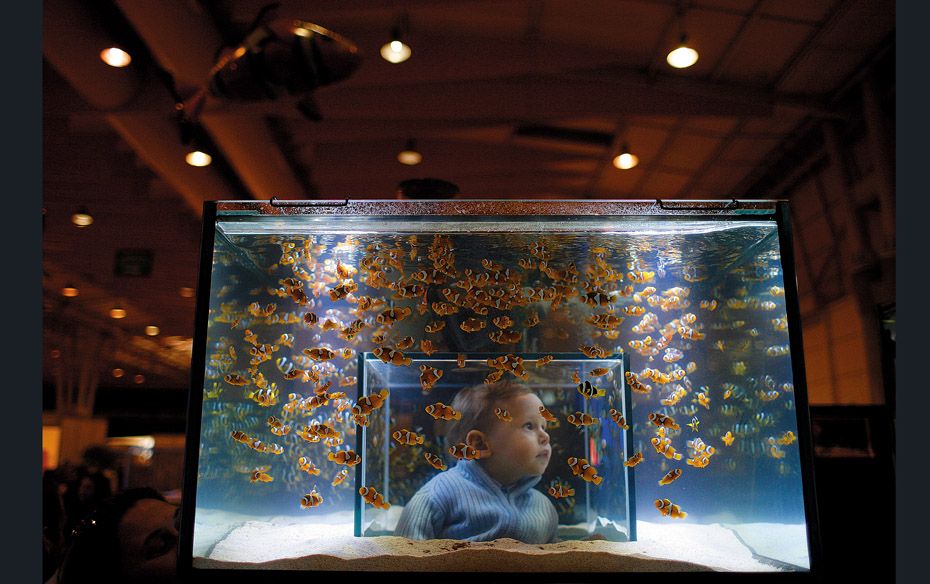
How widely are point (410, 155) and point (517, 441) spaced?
2.32m

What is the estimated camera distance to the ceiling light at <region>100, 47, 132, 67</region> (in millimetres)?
2293

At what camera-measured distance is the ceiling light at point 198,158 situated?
2900mm

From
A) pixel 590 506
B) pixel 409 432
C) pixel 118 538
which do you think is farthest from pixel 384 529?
pixel 118 538

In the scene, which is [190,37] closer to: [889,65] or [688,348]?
[688,348]

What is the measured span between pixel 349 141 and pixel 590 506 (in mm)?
2525

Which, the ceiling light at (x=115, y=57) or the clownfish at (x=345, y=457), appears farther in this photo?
the ceiling light at (x=115, y=57)

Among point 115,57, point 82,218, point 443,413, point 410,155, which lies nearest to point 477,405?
point 443,413

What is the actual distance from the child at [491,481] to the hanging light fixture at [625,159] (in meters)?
2.28

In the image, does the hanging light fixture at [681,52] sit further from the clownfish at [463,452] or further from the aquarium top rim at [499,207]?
the clownfish at [463,452]

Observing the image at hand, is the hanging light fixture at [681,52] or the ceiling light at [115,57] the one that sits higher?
the hanging light fixture at [681,52]

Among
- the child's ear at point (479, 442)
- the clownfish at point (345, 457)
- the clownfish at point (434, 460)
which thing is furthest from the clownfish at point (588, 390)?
the clownfish at point (345, 457)

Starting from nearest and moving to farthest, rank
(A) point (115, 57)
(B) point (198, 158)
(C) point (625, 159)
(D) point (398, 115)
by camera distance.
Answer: (A) point (115, 57)
(D) point (398, 115)
(B) point (198, 158)
(C) point (625, 159)

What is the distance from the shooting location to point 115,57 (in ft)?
7.66

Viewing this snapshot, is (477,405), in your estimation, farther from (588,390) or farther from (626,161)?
(626,161)
